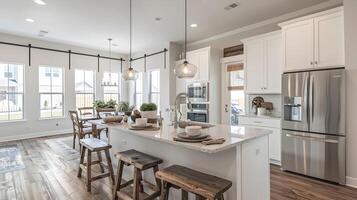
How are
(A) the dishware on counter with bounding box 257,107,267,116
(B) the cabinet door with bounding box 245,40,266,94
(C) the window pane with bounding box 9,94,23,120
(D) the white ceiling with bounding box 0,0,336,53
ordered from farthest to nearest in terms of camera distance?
(C) the window pane with bounding box 9,94,23,120 < (A) the dishware on counter with bounding box 257,107,267,116 < (B) the cabinet door with bounding box 245,40,266,94 < (D) the white ceiling with bounding box 0,0,336,53

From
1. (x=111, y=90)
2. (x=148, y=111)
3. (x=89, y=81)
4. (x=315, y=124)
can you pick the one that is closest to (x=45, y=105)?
(x=89, y=81)

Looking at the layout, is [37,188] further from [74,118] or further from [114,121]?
[74,118]

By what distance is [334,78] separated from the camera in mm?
3027

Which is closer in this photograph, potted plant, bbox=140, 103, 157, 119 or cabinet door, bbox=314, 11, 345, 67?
potted plant, bbox=140, 103, 157, 119

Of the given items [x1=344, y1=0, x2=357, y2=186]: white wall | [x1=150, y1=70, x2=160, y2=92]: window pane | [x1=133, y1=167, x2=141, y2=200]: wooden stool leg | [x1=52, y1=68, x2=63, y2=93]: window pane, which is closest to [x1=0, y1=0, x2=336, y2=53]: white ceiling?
[x1=344, y1=0, x2=357, y2=186]: white wall

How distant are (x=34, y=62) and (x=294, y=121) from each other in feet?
23.6

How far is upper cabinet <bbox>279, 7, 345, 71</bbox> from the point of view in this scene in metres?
3.09

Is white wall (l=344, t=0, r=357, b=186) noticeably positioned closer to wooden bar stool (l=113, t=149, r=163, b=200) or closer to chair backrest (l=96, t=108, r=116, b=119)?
wooden bar stool (l=113, t=149, r=163, b=200)

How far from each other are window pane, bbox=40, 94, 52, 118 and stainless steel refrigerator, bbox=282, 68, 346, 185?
271 inches

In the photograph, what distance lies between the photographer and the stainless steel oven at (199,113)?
17.4 ft

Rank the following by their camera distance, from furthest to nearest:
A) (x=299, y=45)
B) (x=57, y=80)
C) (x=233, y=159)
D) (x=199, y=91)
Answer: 1. (x=57, y=80)
2. (x=199, y=91)
3. (x=299, y=45)
4. (x=233, y=159)

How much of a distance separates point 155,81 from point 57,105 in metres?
3.42

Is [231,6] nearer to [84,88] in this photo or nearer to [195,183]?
[195,183]

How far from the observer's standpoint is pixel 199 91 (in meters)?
5.42
